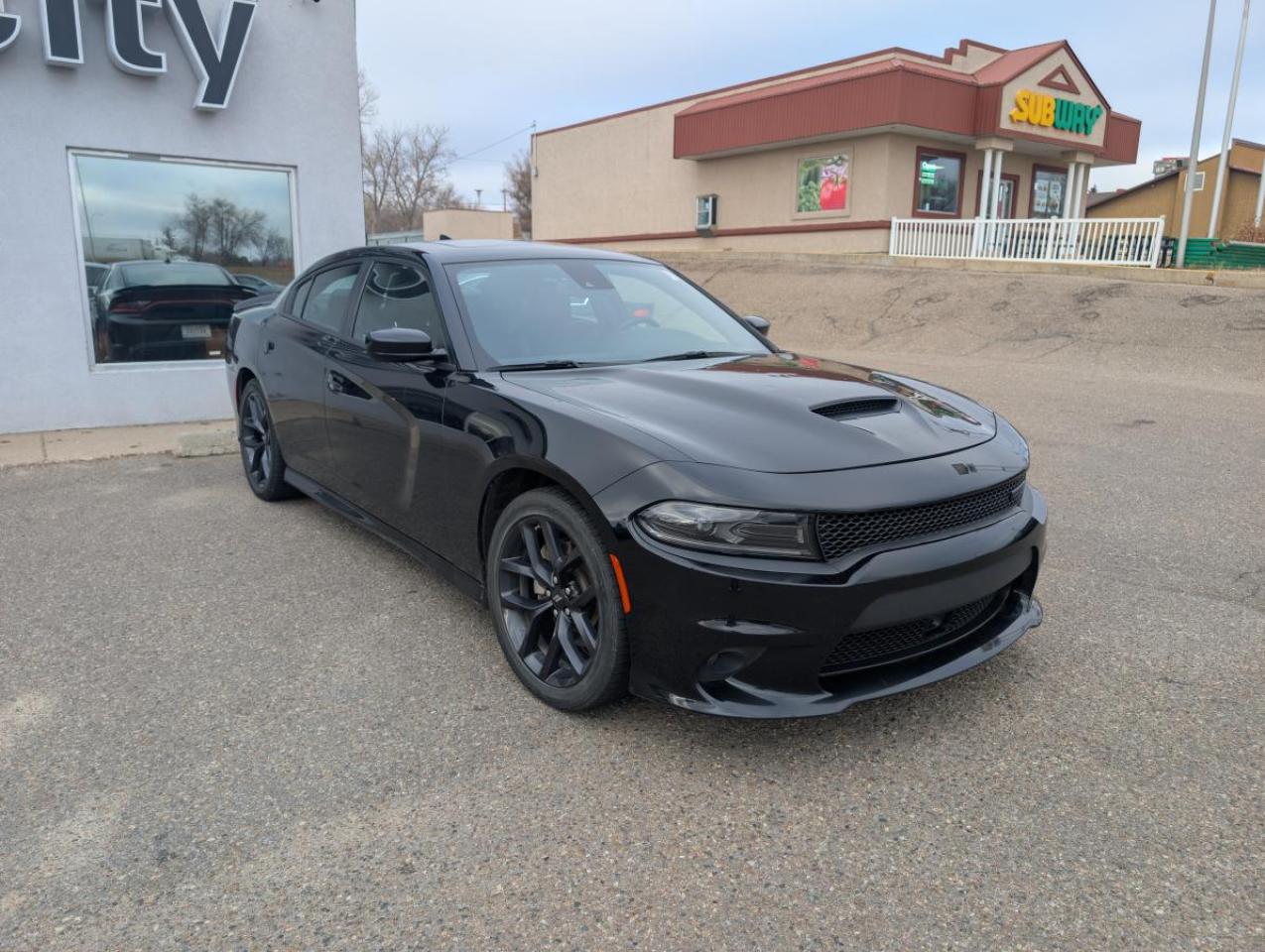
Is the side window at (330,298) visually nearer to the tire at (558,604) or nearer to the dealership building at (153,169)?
the tire at (558,604)

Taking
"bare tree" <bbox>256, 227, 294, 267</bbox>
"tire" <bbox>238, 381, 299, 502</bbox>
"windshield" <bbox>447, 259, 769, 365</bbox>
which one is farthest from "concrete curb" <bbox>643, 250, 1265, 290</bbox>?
"windshield" <bbox>447, 259, 769, 365</bbox>

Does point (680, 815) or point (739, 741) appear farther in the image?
point (739, 741)

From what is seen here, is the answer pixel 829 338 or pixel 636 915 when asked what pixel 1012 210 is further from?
pixel 636 915

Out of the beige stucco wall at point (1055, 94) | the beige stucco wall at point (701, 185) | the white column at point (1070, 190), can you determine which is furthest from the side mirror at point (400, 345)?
Result: the white column at point (1070, 190)

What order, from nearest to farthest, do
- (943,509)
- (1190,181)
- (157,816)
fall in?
(157,816)
(943,509)
(1190,181)

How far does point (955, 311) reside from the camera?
1577cm

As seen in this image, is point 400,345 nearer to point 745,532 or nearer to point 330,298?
point 330,298

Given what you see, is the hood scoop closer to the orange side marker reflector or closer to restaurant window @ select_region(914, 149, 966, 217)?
the orange side marker reflector

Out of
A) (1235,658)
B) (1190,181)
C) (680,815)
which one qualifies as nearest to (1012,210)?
(1190,181)

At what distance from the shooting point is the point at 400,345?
11.5ft

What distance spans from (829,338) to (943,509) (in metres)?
13.5

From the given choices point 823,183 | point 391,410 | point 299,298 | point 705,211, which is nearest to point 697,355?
point 391,410

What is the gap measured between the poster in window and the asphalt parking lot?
20.9 metres

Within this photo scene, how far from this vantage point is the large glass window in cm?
766
